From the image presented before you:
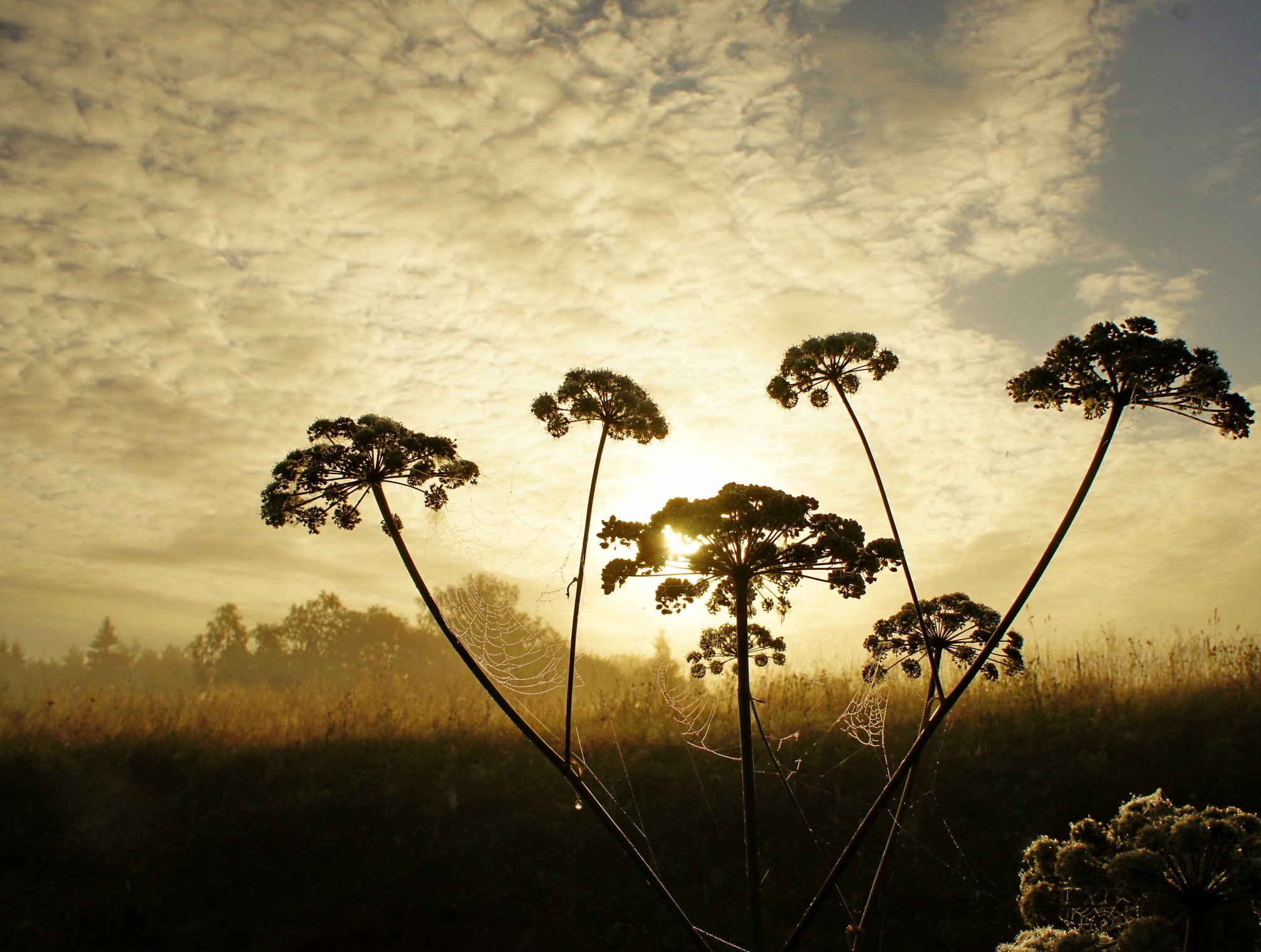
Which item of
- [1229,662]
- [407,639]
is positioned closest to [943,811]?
[1229,662]

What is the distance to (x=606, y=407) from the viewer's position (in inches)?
255

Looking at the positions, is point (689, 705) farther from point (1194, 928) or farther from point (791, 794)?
point (1194, 928)

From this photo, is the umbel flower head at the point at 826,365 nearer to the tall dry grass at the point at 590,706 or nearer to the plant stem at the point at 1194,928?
the plant stem at the point at 1194,928

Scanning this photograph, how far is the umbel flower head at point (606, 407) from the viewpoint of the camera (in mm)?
6324

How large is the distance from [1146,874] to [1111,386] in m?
3.15

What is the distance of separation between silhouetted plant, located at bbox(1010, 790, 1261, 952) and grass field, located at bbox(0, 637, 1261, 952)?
19.7 feet

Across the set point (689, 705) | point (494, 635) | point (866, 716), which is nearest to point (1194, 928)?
point (866, 716)

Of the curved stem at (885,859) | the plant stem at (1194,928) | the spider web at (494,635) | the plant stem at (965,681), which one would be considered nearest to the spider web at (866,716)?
the spider web at (494,635)

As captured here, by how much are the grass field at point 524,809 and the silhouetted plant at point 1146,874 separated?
6.00 metres

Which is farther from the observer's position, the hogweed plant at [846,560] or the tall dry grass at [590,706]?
the tall dry grass at [590,706]

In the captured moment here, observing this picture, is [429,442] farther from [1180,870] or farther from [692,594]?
[1180,870]

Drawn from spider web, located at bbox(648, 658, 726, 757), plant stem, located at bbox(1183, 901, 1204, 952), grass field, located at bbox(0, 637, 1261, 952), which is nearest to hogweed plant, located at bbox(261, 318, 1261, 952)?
plant stem, located at bbox(1183, 901, 1204, 952)

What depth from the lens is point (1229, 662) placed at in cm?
1277

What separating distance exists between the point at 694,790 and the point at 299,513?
28.4ft
